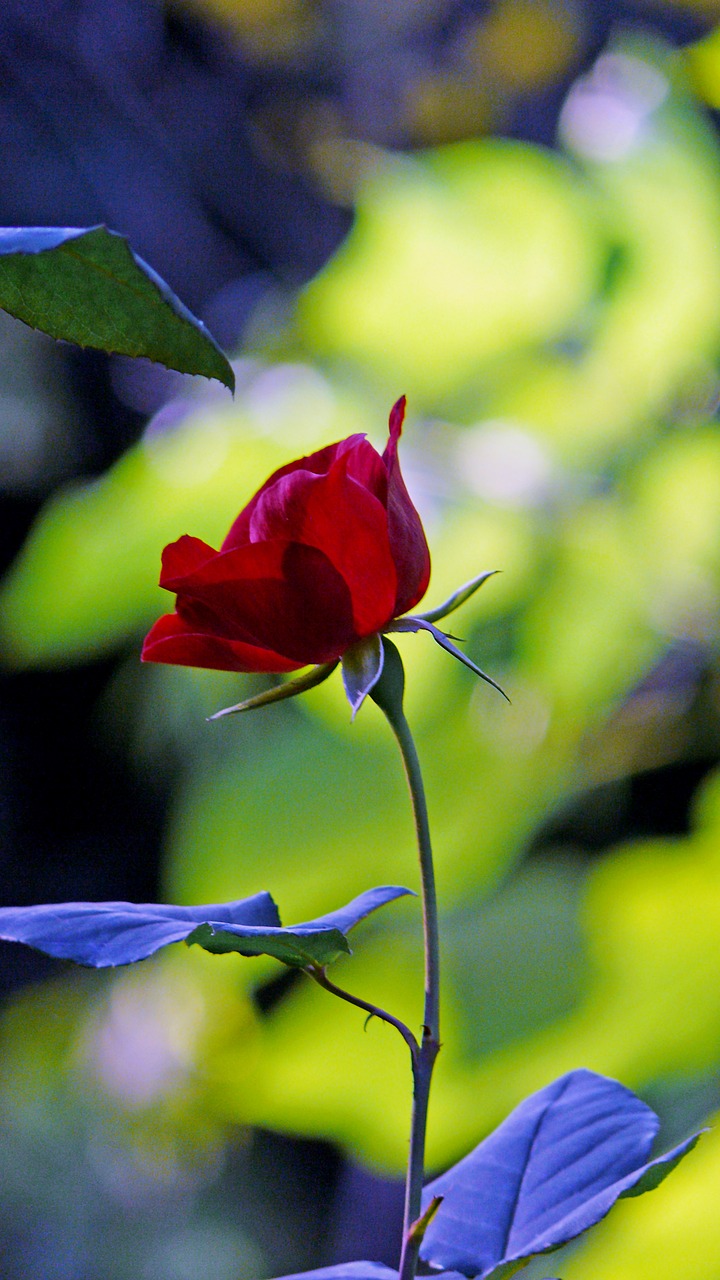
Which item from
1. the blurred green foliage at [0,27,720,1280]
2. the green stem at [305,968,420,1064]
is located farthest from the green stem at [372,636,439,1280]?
the blurred green foliage at [0,27,720,1280]

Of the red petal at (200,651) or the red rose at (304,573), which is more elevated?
the red rose at (304,573)

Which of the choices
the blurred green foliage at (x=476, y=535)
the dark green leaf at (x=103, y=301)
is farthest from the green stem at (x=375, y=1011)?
the blurred green foliage at (x=476, y=535)

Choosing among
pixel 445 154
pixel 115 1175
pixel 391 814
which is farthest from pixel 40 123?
pixel 115 1175

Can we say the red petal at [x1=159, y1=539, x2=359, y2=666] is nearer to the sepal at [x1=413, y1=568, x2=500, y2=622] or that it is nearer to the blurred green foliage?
the sepal at [x1=413, y1=568, x2=500, y2=622]

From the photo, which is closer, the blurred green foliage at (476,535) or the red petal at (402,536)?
the red petal at (402,536)

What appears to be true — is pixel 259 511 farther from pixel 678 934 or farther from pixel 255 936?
pixel 678 934

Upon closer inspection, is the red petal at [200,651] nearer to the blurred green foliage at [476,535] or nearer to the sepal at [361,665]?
the sepal at [361,665]

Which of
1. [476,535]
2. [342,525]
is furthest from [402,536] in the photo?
[476,535]

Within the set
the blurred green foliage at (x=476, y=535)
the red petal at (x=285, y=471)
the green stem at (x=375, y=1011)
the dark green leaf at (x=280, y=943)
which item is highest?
the red petal at (x=285, y=471)

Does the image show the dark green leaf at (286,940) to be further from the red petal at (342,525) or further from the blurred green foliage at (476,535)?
the blurred green foliage at (476,535)
